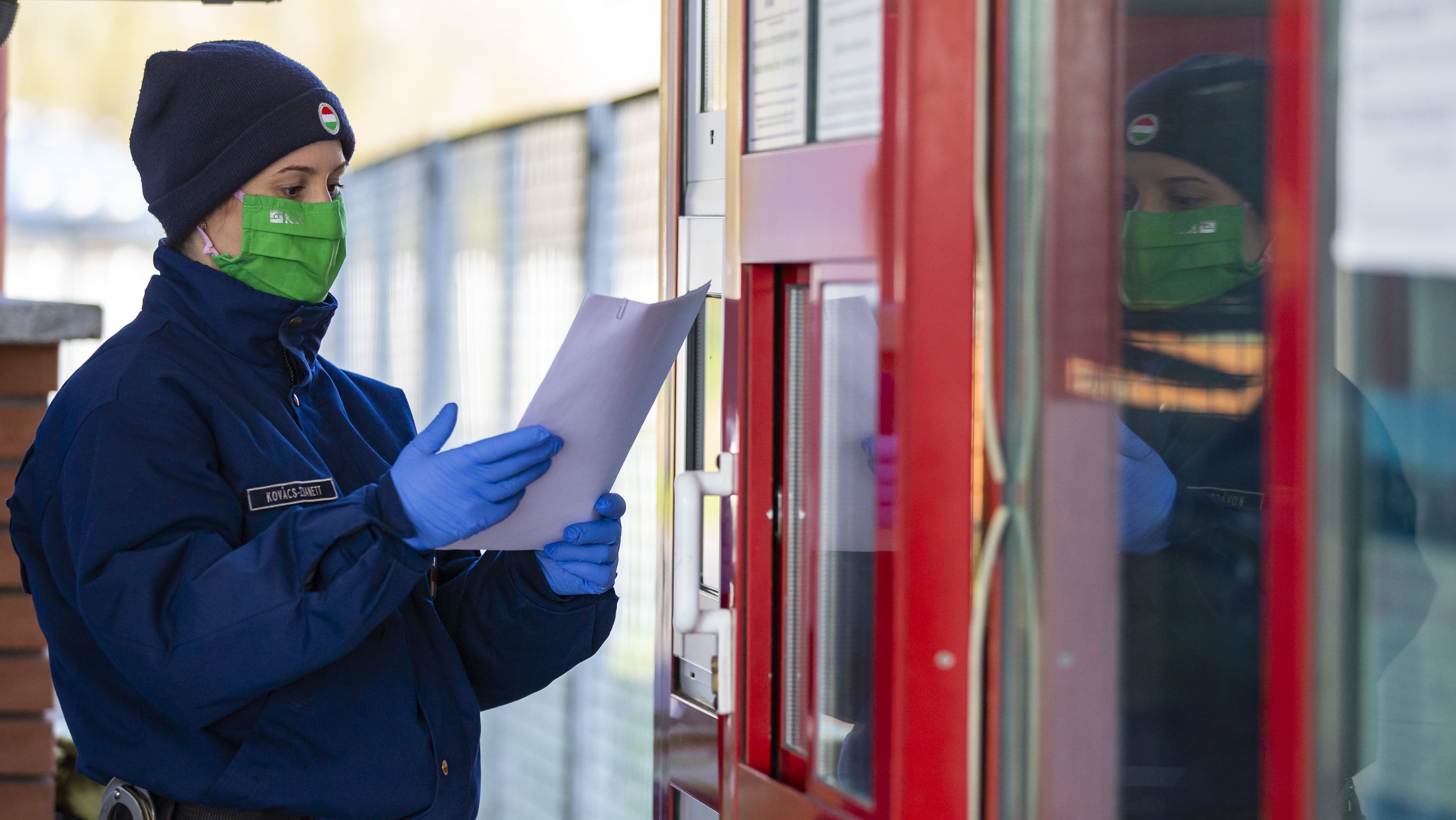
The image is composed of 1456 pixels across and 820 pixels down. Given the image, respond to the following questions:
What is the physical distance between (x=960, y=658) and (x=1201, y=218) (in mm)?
337

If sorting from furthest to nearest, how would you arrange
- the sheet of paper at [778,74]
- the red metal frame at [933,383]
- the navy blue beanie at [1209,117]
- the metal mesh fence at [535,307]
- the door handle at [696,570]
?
the metal mesh fence at [535,307], the door handle at [696,570], the sheet of paper at [778,74], the red metal frame at [933,383], the navy blue beanie at [1209,117]

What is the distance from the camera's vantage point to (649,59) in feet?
9.61

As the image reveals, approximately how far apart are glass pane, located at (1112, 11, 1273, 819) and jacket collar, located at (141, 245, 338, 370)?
0.99 metres

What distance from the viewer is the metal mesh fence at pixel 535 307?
9.46 ft

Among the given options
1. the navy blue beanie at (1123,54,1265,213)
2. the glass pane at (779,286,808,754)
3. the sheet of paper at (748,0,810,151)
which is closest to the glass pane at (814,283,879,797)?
the glass pane at (779,286,808,754)

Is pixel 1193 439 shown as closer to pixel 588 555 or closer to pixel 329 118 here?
pixel 588 555

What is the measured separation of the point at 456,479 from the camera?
1.30 meters

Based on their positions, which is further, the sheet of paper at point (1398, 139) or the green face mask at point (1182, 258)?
the green face mask at point (1182, 258)

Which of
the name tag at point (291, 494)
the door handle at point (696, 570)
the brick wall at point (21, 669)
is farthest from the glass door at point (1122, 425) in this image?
the brick wall at point (21, 669)

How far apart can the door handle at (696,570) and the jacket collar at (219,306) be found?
0.56 metres

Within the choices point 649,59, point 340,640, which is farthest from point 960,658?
point 649,59

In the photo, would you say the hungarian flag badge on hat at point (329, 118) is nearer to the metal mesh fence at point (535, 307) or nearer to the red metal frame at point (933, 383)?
the red metal frame at point (933, 383)

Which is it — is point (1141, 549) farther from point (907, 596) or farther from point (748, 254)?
point (748, 254)

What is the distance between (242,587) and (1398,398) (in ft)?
3.37
